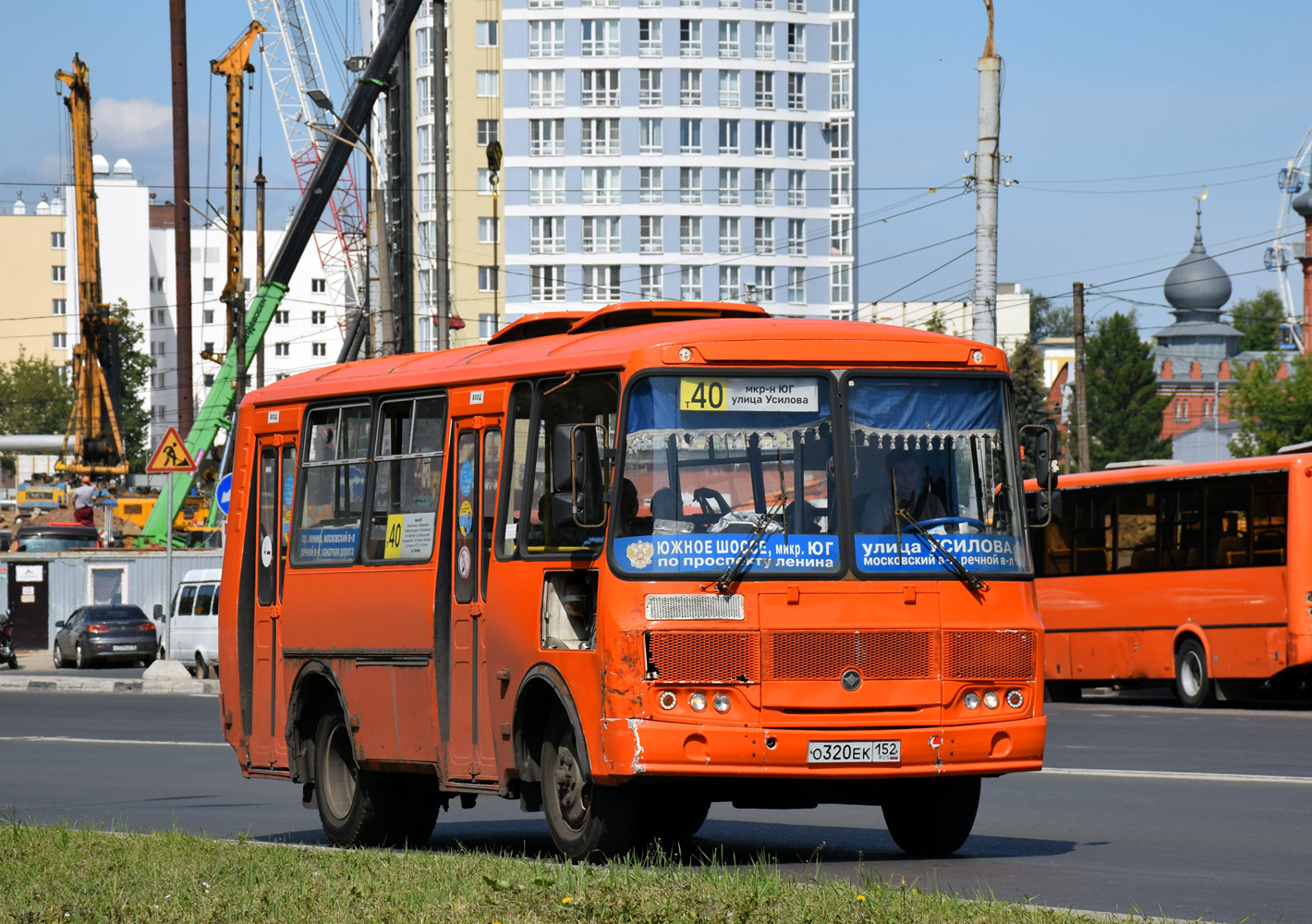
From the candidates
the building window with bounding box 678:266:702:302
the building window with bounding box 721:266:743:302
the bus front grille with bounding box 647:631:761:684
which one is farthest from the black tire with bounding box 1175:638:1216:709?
the building window with bounding box 721:266:743:302

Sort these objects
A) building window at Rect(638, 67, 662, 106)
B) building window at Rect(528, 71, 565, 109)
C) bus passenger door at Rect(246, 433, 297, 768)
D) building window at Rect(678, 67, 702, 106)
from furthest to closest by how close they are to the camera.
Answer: building window at Rect(678, 67, 702, 106)
building window at Rect(638, 67, 662, 106)
building window at Rect(528, 71, 565, 109)
bus passenger door at Rect(246, 433, 297, 768)

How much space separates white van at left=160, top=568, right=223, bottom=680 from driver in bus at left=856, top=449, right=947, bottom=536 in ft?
98.3

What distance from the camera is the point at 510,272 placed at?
4318 inches

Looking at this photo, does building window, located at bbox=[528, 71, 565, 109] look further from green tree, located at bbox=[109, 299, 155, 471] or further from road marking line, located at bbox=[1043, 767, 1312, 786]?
road marking line, located at bbox=[1043, 767, 1312, 786]

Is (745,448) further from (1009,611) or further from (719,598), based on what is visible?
(1009,611)

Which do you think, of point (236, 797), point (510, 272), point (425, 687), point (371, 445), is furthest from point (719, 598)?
point (510, 272)

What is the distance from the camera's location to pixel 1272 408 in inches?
3317

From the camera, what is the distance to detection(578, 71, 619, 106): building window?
107938 mm

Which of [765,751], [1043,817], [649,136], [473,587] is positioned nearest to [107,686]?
[1043,817]

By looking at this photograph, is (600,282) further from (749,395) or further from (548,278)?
(749,395)

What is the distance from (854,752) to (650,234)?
101 m

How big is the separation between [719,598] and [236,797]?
7.29 metres

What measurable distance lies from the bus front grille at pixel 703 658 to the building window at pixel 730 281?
101453 mm

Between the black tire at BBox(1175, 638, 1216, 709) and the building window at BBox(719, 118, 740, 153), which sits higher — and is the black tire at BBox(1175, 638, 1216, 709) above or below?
below
